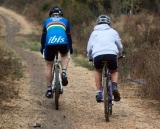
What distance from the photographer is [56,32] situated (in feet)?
23.9

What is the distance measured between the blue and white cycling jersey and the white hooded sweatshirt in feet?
2.44

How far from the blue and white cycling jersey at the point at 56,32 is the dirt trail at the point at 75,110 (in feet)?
4.08

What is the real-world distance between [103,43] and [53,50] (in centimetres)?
119

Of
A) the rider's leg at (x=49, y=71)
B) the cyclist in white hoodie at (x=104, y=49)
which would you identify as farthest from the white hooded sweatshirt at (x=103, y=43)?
the rider's leg at (x=49, y=71)

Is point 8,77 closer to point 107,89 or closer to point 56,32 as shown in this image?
point 56,32

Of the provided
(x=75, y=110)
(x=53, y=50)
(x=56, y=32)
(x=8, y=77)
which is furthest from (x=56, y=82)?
(x=8, y=77)

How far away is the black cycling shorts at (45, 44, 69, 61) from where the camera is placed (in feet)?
23.9

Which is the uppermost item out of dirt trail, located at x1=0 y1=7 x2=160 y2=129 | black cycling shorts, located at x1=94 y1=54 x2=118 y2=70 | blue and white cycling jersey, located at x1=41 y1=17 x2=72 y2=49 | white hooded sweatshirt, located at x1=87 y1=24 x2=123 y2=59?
blue and white cycling jersey, located at x1=41 y1=17 x2=72 y2=49

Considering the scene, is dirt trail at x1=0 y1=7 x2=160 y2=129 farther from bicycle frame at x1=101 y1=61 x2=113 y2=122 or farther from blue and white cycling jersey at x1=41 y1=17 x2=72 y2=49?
blue and white cycling jersey at x1=41 y1=17 x2=72 y2=49

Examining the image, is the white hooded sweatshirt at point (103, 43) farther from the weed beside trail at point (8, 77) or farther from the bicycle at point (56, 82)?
the weed beside trail at point (8, 77)

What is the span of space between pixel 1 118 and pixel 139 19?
37.4ft

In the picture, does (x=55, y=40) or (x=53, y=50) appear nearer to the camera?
(x=55, y=40)

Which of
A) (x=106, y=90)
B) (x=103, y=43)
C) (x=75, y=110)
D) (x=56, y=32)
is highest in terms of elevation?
(x=56, y=32)

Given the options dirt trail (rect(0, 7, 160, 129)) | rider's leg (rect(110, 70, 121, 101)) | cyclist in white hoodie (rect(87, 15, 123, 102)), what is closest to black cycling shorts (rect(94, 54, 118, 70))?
cyclist in white hoodie (rect(87, 15, 123, 102))
